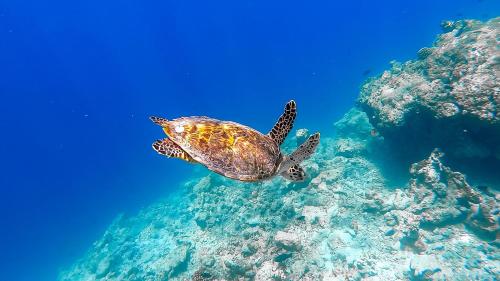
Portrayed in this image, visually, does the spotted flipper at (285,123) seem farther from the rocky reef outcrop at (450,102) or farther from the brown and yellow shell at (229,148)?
the rocky reef outcrop at (450,102)

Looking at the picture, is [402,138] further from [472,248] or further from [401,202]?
[472,248]

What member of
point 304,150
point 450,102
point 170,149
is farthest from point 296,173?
point 450,102

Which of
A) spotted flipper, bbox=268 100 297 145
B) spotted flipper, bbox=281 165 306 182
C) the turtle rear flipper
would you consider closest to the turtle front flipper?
spotted flipper, bbox=268 100 297 145

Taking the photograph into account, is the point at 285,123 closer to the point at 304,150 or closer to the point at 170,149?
the point at 304,150

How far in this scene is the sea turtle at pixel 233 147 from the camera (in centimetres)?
374

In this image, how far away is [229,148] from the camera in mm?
3898

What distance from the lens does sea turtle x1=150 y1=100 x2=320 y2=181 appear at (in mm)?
3738

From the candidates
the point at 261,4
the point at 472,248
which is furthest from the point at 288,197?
the point at 261,4

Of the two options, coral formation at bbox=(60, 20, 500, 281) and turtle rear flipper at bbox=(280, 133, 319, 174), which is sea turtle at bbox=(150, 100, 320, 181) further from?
coral formation at bbox=(60, 20, 500, 281)

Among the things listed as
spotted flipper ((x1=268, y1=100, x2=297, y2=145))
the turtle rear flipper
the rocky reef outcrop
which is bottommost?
the turtle rear flipper

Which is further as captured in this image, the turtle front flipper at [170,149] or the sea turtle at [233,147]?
the turtle front flipper at [170,149]

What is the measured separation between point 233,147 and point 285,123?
36.1 inches

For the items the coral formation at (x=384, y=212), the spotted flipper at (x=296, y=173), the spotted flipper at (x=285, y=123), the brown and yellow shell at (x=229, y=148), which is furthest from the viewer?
the coral formation at (x=384, y=212)

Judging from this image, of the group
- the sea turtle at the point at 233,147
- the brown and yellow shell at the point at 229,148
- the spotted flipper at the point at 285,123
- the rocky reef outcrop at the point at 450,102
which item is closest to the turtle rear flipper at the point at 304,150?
the sea turtle at the point at 233,147
